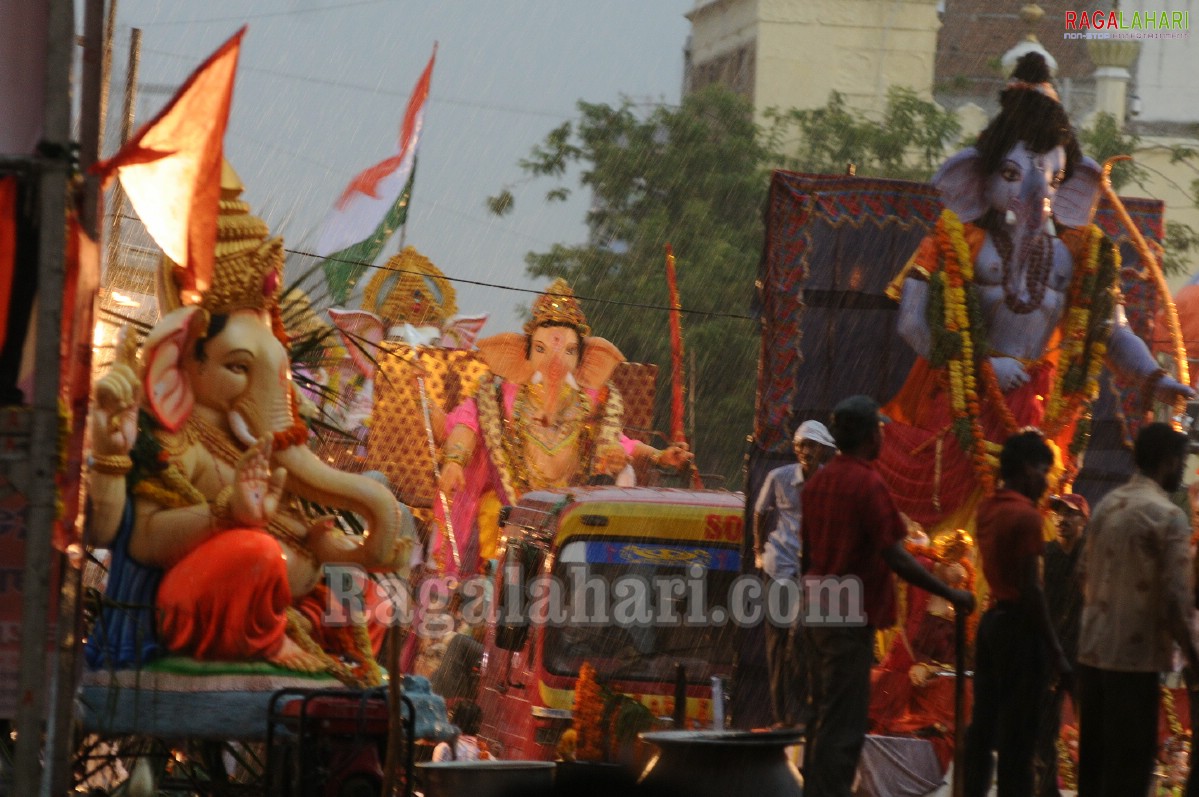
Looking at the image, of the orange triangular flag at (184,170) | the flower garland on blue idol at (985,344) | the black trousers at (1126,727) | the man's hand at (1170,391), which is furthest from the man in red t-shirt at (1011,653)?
the man's hand at (1170,391)

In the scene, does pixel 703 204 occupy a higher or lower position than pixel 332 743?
higher

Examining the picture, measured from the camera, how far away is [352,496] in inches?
316

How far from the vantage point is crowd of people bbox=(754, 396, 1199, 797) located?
640 centimetres

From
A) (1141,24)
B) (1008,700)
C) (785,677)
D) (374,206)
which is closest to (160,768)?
(785,677)

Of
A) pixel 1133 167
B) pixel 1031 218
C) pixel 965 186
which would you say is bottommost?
pixel 1031 218

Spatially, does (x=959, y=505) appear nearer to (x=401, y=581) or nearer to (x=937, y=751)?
(x=937, y=751)

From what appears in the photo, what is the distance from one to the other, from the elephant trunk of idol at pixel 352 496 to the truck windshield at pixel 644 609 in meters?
2.59

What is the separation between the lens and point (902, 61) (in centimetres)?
3256

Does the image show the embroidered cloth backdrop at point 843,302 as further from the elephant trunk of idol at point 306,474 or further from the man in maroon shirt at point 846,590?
the man in maroon shirt at point 846,590

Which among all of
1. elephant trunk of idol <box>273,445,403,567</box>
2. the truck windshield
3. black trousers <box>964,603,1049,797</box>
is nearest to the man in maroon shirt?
black trousers <box>964,603,1049,797</box>

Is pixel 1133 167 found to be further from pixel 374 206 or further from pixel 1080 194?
pixel 1080 194

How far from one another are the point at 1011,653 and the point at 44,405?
3.60 metres

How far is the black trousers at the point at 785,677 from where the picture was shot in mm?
8766

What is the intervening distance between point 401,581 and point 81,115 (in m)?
3.24
